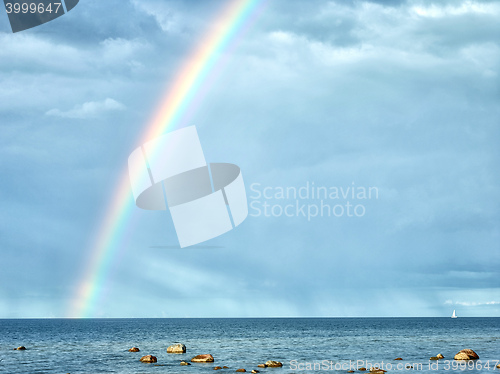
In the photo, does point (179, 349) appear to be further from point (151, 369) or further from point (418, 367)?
point (418, 367)

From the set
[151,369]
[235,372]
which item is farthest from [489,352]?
[151,369]

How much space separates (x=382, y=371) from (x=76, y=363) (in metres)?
41.0

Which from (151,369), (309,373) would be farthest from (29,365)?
(309,373)

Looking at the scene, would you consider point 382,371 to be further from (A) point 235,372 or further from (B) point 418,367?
(A) point 235,372

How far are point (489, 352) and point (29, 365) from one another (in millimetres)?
69139

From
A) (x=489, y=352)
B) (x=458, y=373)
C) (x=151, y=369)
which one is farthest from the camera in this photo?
(x=489, y=352)

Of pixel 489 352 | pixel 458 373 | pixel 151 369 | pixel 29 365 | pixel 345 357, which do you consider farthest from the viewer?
pixel 489 352

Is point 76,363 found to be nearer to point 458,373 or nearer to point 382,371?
point 382,371

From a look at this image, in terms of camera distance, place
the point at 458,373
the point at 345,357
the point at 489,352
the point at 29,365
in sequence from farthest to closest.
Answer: the point at 489,352, the point at 345,357, the point at 29,365, the point at 458,373

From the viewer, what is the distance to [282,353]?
84688 mm

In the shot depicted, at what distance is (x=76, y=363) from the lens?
71938 mm

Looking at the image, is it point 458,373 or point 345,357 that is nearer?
point 458,373

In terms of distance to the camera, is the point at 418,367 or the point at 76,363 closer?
the point at 418,367

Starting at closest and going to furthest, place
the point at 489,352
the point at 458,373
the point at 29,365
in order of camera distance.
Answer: the point at 458,373
the point at 29,365
the point at 489,352
